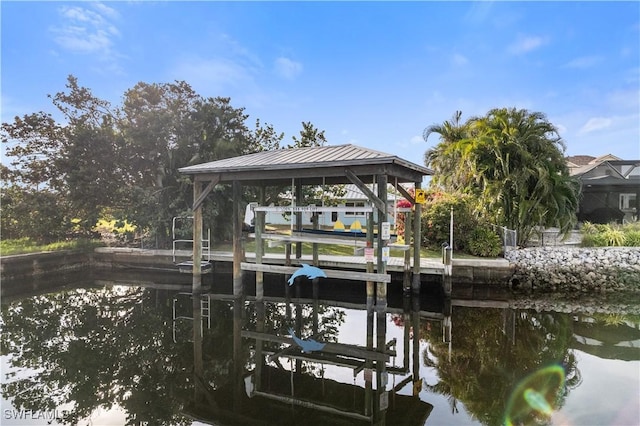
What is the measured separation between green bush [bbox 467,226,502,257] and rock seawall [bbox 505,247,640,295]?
67 cm

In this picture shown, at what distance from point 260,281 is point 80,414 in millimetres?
4921

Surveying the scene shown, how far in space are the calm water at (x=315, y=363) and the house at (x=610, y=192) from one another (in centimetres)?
1283

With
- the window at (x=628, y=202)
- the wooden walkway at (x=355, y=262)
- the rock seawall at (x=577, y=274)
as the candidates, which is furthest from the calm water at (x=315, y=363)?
the window at (x=628, y=202)

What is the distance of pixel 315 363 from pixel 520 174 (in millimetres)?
10458

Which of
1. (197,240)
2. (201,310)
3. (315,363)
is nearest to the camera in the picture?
(315,363)

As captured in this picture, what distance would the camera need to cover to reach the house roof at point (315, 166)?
7.03 meters

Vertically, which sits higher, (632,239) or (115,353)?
(632,239)

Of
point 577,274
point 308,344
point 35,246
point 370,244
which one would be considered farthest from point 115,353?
point 577,274

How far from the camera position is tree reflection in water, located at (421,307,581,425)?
4.29 m

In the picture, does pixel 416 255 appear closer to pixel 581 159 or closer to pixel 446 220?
pixel 446 220

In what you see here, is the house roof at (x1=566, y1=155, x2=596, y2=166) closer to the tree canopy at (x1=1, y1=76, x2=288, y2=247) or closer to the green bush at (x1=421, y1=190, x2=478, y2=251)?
the green bush at (x1=421, y1=190, x2=478, y2=251)

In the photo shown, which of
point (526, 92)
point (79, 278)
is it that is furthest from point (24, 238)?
point (526, 92)

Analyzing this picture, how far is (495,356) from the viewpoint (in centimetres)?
563

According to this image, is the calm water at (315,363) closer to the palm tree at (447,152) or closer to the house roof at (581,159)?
the palm tree at (447,152)
